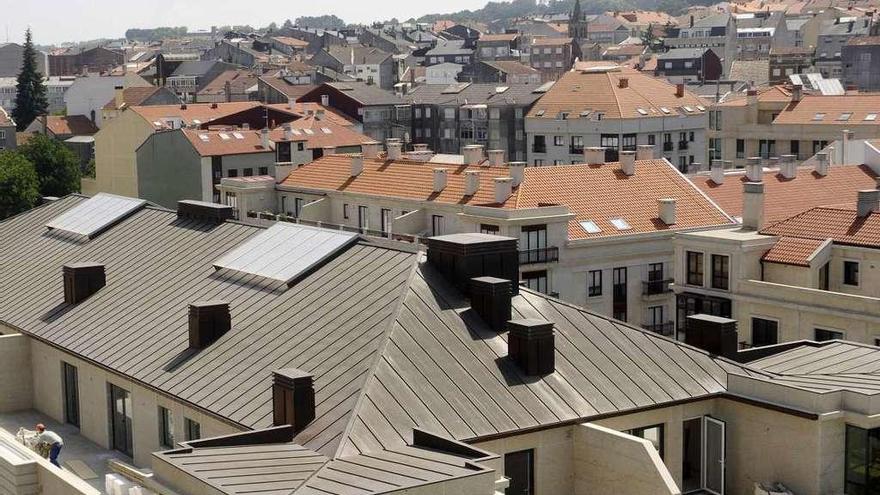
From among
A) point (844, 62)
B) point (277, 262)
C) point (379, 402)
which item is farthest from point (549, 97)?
point (379, 402)

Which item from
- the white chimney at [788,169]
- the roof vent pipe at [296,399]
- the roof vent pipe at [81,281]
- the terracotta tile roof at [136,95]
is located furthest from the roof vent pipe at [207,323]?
the terracotta tile roof at [136,95]

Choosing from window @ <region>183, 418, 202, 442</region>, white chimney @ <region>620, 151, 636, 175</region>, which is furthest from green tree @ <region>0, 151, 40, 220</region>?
window @ <region>183, 418, 202, 442</region>

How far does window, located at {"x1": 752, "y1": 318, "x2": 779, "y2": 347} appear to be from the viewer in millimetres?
56034

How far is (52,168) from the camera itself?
12444cm

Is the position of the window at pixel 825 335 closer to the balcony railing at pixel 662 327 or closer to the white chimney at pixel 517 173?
the balcony railing at pixel 662 327

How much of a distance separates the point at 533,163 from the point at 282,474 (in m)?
95.3

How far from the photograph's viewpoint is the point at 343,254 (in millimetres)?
41344

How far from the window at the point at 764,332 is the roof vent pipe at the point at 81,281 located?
25161 millimetres

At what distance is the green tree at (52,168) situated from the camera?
123 metres

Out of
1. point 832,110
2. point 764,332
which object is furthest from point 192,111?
point 764,332

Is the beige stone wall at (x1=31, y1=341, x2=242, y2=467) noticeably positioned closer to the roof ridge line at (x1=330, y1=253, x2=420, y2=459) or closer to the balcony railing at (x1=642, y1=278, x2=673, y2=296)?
the roof ridge line at (x1=330, y1=253, x2=420, y2=459)

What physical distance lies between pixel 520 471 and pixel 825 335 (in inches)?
952

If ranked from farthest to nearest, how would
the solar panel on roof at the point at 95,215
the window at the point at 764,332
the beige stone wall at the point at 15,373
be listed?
1. the window at the point at 764,332
2. the solar panel on roof at the point at 95,215
3. the beige stone wall at the point at 15,373

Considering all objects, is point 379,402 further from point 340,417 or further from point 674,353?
point 674,353
